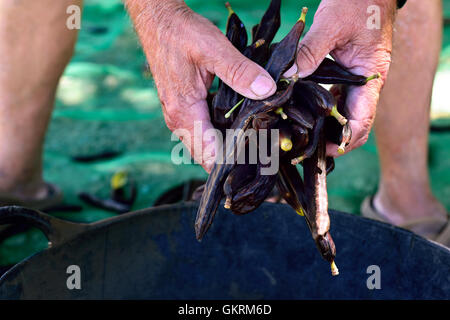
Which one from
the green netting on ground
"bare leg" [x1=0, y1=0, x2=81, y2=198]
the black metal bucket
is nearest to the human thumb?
the black metal bucket

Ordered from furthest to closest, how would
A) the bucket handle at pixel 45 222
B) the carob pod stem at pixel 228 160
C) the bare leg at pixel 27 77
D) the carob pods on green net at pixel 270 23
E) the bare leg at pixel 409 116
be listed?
the bare leg at pixel 27 77, the bare leg at pixel 409 116, the carob pods on green net at pixel 270 23, the bucket handle at pixel 45 222, the carob pod stem at pixel 228 160

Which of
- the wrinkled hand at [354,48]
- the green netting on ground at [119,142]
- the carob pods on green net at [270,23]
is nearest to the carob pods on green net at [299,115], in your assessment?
the wrinkled hand at [354,48]

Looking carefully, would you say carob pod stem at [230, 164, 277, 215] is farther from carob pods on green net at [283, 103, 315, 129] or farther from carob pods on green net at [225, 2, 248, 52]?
carob pods on green net at [225, 2, 248, 52]

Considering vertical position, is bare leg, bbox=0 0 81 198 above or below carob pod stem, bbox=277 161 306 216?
above

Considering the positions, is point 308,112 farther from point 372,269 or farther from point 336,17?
point 372,269

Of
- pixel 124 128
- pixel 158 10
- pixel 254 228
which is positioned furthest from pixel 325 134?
pixel 124 128

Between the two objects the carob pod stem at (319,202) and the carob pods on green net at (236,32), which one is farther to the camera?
the carob pods on green net at (236,32)

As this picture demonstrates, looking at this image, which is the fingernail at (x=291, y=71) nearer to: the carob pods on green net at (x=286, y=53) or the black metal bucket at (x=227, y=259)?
the carob pods on green net at (x=286, y=53)
